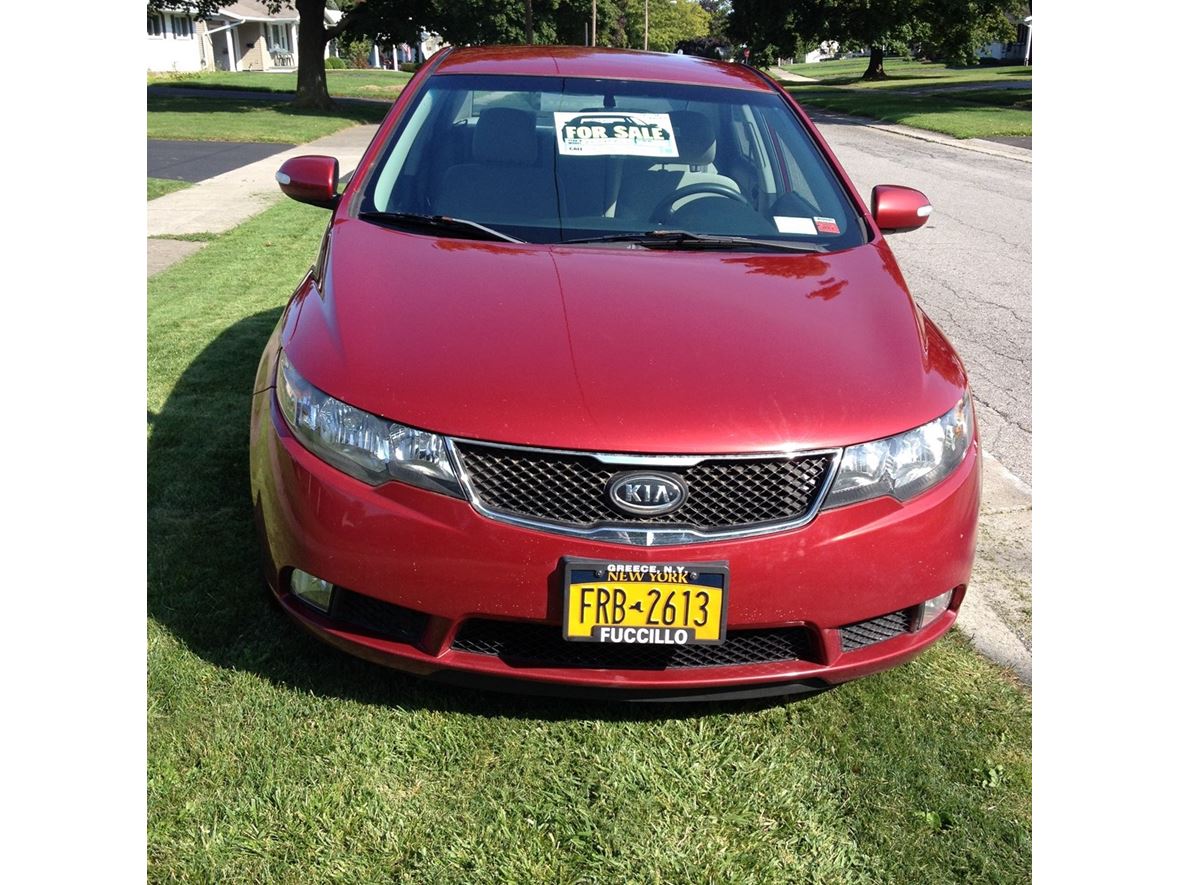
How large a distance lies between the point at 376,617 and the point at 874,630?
3.97 feet

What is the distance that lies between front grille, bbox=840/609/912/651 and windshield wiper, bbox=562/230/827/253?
1.22 meters

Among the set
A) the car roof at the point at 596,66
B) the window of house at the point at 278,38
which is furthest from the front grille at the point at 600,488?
the window of house at the point at 278,38

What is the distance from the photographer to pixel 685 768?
2551 millimetres

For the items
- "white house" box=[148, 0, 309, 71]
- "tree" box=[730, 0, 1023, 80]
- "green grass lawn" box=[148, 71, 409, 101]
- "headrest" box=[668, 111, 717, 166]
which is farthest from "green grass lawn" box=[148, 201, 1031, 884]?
"white house" box=[148, 0, 309, 71]

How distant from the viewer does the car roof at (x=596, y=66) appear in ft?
12.8

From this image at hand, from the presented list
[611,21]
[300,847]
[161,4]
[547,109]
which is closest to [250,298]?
[547,109]

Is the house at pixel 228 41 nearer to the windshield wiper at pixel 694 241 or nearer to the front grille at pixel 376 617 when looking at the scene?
the windshield wiper at pixel 694 241

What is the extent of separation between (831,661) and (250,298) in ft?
17.8

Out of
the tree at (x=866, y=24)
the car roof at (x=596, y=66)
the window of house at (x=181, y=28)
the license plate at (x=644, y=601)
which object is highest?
the window of house at (x=181, y=28)

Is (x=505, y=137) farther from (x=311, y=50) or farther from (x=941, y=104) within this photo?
(x=941, y=104)

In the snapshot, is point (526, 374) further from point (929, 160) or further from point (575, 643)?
point (929, 160)

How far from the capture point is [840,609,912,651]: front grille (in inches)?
99.6

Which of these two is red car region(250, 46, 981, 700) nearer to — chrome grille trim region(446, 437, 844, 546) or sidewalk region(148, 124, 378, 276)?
chrome grille trim region(446, 437, 844, 546)

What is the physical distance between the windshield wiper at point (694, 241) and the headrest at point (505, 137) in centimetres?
54
